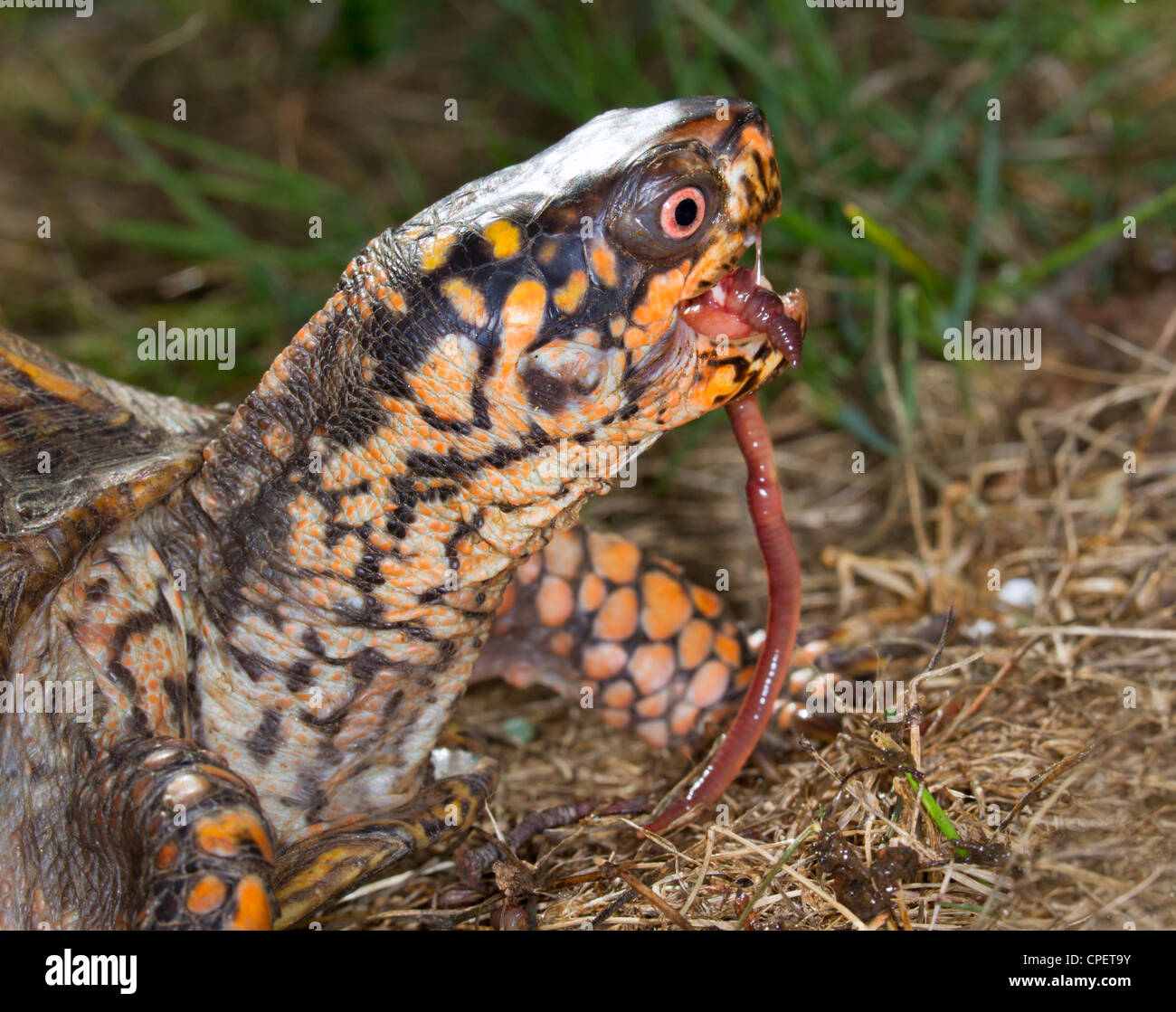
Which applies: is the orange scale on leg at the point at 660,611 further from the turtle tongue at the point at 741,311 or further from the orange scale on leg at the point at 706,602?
the turtle tongue at the point at 741,311

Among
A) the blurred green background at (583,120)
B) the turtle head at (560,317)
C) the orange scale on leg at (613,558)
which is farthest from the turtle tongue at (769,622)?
the blurred green background at (583,120)

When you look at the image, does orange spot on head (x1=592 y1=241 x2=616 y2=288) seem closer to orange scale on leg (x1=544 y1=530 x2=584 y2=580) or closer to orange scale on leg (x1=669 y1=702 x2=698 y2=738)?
orange scale on leg (x1=544 y1=530 x2=584 y2=580)

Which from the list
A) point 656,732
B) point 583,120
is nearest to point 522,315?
point 656,732

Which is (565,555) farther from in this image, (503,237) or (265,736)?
(503,237)

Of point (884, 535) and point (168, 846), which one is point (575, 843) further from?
point (884, 535)

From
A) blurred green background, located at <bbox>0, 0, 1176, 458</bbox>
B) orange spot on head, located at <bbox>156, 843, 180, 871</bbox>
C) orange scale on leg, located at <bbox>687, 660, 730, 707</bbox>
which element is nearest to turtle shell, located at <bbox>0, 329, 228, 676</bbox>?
orange spot on head, located at <bbox>156, 843, 180, 871</bbox>

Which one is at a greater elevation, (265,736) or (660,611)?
(660,611)
